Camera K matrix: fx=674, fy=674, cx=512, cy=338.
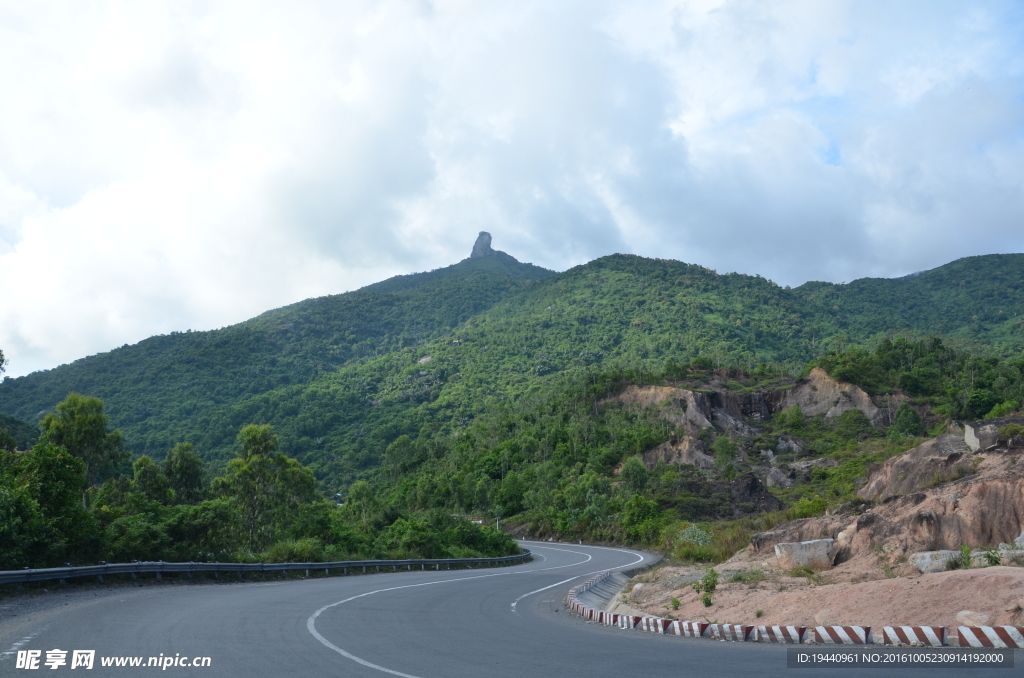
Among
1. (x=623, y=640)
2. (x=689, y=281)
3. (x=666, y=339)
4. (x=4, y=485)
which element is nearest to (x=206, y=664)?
(x=623, y=640)

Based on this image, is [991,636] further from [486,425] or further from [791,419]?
[486,425]

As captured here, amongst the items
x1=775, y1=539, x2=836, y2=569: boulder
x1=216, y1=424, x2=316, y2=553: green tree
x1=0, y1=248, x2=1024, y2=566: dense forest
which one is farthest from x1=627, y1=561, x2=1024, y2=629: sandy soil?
x1=216, y1=424, x2=316, y2=553: green tree

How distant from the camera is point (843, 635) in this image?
32.0 feet

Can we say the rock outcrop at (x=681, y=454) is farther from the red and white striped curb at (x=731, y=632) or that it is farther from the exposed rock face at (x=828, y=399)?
the red and white striped curb at (x=731, y=632)

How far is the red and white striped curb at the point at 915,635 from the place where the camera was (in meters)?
8.95

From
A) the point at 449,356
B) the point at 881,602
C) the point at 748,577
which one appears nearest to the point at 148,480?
the point at 748,577

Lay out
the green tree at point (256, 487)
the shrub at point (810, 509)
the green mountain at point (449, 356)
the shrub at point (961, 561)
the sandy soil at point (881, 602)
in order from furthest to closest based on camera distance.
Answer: the green mountain at point (449, 356), the green tree at point (256, 487), the shrub at point (810, 509), the shrub at point (961, 561), the sandy soil at point (881, 602)

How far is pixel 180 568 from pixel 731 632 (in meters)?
16.0

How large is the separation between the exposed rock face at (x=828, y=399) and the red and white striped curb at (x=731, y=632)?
90.3 metres

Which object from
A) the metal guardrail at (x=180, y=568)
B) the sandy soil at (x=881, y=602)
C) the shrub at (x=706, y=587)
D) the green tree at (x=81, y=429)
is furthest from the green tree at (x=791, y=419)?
the shrub at (x=706, y=587)

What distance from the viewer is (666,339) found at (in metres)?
150

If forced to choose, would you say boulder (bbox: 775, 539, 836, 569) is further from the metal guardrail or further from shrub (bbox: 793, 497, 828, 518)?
the metal guardrail

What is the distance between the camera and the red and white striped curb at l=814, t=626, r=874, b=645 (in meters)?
9.58

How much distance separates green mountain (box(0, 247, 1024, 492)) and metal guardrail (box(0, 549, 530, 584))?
261ft
